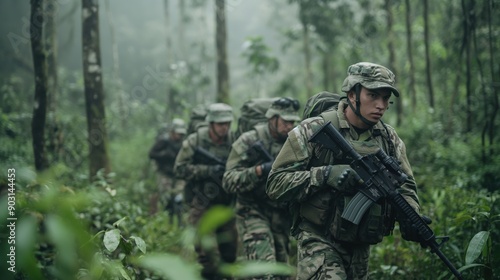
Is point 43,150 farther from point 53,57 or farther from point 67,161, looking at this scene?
point 53,57

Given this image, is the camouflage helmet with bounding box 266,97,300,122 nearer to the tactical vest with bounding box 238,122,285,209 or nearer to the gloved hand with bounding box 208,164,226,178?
the tactical vest with bounding box 238,122,285,209

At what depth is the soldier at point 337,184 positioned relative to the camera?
301 centimetres

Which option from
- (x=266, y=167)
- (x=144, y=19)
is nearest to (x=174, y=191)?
(x=266, y=167)

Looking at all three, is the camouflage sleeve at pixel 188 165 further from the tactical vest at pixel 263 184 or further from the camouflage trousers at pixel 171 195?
the camouflage trousers at pixel 171 195

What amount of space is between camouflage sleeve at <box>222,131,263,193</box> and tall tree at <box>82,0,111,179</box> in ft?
10.1

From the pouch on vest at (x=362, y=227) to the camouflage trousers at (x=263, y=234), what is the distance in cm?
123

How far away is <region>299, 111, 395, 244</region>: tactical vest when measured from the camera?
302 cm

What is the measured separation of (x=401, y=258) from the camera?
15.2ft

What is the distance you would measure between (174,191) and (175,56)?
32947 mm

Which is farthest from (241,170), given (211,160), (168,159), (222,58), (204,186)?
(222,58)

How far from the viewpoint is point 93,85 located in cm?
669

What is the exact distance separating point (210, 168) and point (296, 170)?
246cm

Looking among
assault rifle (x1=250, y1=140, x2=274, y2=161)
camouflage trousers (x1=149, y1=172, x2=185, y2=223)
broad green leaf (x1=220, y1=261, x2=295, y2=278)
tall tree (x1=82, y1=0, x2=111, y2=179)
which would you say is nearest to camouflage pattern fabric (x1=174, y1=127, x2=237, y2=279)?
assault rifle (x1=250, y1=140, x2=274, y2=161)

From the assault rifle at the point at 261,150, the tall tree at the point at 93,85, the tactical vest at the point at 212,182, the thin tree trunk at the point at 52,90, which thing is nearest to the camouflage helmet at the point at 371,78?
the assault rifle at the point at 261,150
